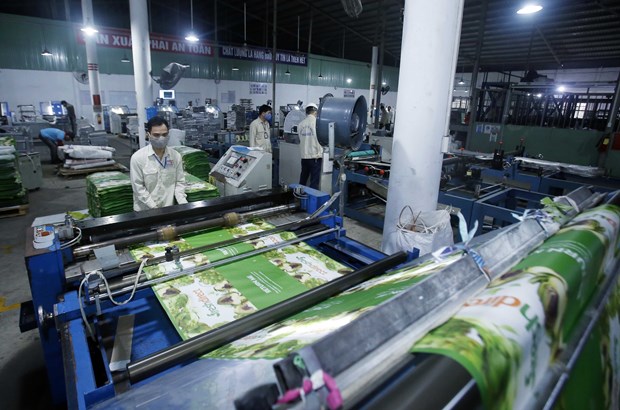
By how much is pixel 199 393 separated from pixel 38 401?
1.99 metres

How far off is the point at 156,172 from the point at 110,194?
659mm

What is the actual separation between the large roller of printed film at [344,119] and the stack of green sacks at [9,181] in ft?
15.4

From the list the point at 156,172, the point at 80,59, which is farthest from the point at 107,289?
the point at 80,59

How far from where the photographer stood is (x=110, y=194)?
3312 millimetres

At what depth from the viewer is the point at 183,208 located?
224 centimetres

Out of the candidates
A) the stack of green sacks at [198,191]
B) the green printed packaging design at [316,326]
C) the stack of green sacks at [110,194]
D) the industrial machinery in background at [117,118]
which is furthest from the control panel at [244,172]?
the industrial machinery in background at [117,118]

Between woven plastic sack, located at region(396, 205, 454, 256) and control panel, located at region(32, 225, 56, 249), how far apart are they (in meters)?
2.06

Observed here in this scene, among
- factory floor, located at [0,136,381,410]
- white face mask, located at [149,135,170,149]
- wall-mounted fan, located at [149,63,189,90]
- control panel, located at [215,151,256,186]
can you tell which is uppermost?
wall-mounted fan, located at [149,63,189,90]

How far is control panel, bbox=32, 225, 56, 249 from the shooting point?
5.10 ft

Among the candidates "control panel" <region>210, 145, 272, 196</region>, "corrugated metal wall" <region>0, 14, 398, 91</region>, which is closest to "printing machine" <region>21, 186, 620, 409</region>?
"control panel" <region>210, 145, 272, 196</region>

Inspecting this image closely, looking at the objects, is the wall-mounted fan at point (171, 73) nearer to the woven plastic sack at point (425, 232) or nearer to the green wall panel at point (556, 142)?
the woven plastic sack at point (425, 232)

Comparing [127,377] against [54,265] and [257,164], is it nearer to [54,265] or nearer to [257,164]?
[54,265]

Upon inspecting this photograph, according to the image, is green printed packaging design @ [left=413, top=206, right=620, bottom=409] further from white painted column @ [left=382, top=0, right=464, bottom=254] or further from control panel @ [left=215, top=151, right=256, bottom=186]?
control panel @ [left=215, top=151, right=256, bottom=186]

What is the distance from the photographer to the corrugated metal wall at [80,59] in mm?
11531
